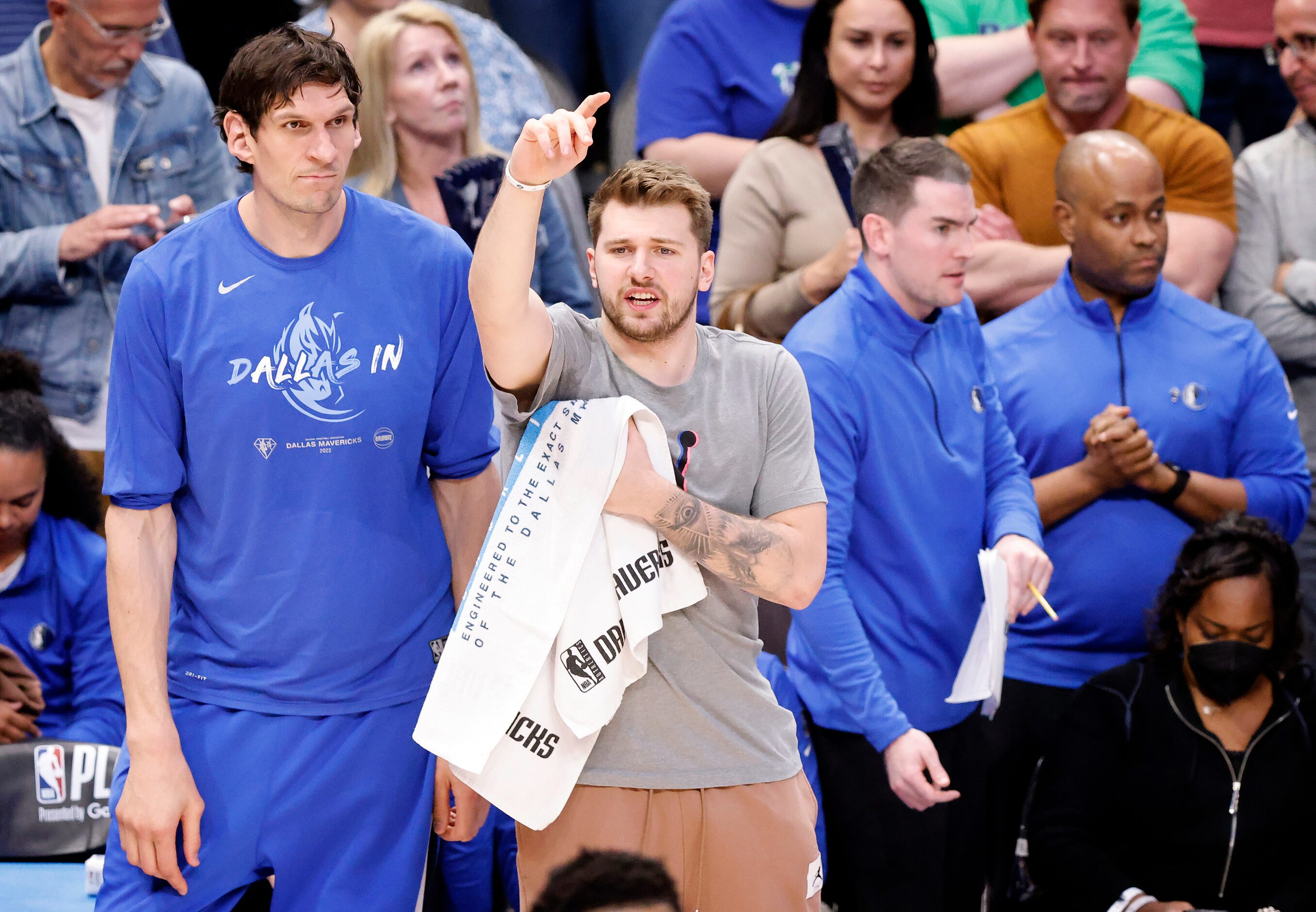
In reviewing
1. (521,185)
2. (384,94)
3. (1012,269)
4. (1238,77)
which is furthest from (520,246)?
(1238,77)

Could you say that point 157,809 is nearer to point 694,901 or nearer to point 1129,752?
point 694,901

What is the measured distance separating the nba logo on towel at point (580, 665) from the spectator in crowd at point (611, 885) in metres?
0.28

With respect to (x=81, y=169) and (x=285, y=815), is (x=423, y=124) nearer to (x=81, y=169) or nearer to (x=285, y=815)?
(x=81, y=169)

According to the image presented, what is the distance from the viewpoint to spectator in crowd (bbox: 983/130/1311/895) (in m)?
3.85

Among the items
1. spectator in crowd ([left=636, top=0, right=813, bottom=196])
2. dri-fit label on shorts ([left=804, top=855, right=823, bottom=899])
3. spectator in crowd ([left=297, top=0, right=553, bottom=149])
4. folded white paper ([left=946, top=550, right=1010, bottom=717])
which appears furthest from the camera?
spectator in crowd ([left=297, top=0, right=553, bottom=149])

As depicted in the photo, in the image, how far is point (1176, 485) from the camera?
385cm

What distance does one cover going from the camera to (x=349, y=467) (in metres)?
2.48

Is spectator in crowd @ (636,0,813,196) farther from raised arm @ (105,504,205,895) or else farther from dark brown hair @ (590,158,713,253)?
raised arm @ (105,504,205,895)

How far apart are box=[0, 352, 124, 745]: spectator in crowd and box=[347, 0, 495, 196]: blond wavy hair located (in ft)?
3.64

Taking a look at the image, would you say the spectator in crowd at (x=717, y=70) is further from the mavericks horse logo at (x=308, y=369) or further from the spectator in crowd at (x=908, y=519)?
the mavericks horse logo at (x=308, y=369)

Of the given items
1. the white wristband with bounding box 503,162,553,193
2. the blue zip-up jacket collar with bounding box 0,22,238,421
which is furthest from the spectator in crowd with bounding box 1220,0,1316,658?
the blue zip-up jacket collar with bounding box 0,22,238,421

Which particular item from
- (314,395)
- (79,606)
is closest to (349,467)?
(314,395)

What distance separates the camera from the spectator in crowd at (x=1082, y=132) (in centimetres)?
445

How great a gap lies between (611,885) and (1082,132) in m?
2.98
